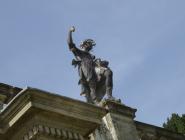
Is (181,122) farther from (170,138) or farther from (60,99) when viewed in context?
(60,99)

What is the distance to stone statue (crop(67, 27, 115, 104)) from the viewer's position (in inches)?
635

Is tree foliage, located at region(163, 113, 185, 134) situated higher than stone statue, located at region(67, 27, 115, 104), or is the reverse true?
tree foliage, located at region(163, 113, 185, 134)

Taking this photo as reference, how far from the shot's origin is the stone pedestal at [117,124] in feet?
49.2

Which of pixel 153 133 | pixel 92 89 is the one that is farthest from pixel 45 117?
pixel 153 133

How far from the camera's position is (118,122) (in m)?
15.5

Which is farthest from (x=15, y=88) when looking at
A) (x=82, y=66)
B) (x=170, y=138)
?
(x=170, y=138)

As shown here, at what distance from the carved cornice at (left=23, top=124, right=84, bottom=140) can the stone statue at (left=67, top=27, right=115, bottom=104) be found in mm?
3606

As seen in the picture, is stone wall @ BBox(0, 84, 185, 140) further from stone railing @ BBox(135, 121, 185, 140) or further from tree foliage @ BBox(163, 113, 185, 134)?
tree foliage @ BBox(163, 113, 185, 134)

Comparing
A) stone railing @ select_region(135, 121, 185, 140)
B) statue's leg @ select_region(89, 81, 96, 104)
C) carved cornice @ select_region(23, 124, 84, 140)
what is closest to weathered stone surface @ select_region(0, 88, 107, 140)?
carved cornice @ select_region(23, 124, 84, 140)

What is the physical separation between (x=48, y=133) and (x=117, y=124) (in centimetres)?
364

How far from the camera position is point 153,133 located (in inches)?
666

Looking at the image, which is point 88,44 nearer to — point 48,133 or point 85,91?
point 85,91

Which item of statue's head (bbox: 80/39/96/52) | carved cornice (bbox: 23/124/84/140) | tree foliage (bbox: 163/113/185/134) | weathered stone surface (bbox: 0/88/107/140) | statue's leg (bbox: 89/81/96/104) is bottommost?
carved cornice (bbox: 23/124/84/140)

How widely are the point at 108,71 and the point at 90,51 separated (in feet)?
2.86
